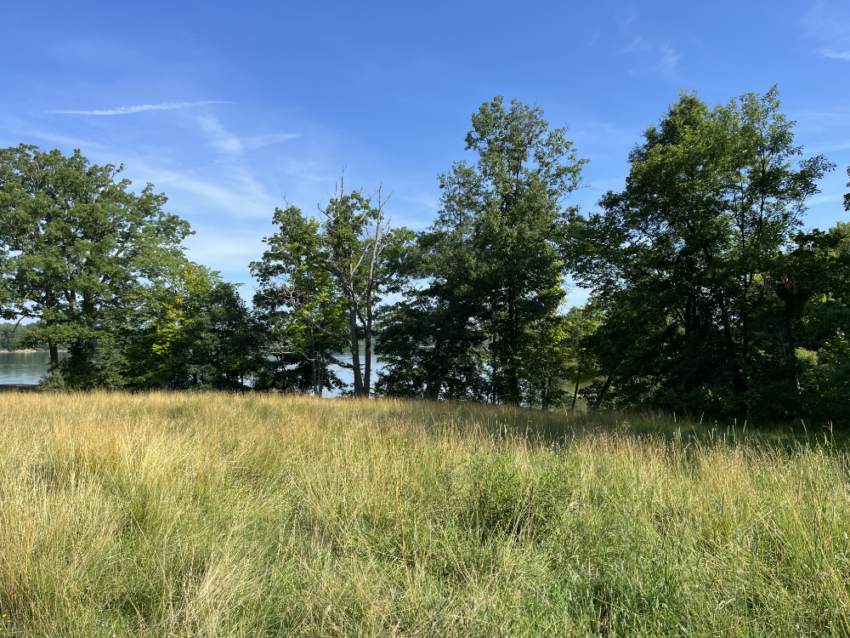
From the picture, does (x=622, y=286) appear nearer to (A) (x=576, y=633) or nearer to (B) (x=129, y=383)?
(A) (x=576, y=633)

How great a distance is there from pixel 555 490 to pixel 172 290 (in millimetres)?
32986

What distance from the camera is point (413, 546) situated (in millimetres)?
3000

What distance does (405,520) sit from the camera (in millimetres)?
3316

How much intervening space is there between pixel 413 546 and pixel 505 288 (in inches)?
806

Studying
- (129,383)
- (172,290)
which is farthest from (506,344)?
(129,383)

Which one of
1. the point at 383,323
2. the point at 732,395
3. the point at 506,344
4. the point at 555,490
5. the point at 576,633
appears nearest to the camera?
the point at 576,633

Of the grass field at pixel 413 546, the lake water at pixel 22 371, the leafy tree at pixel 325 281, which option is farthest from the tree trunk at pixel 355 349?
the lake water at pixel 22 371

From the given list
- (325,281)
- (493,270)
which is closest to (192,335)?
(325,281)

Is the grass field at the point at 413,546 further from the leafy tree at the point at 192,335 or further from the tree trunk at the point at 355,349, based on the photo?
the leafy tree at the point at 192,335

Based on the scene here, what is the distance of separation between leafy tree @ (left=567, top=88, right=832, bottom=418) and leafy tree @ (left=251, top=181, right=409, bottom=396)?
1233cm

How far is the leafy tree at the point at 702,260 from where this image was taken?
44.9 ft

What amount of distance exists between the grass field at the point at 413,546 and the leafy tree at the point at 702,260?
434 inches

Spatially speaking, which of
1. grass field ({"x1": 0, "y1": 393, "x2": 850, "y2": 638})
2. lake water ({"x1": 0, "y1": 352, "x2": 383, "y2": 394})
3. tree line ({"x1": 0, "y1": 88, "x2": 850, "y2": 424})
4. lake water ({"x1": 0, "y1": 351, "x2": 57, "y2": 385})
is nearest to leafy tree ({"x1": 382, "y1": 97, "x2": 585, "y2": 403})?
tree line ({"x1": 0, "y1": 88, "x2": 850, "y2": 424})

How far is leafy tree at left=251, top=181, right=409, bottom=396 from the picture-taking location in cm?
2459
